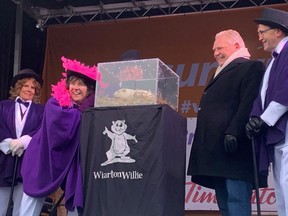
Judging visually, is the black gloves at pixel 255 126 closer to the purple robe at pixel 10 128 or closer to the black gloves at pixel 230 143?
the black gloves at pixel 230 143

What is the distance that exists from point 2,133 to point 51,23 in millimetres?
3092

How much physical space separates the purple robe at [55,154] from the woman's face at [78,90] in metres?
0.21

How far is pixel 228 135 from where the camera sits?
11.9ft

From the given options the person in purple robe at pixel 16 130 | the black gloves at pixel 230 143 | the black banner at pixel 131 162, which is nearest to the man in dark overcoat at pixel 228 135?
the black gloves at pixel 230 143

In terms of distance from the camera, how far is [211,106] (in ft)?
12.9

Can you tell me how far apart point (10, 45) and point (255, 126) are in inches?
175

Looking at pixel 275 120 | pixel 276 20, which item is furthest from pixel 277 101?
pixel 276 20

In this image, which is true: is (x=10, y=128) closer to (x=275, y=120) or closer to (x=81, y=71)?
(x=81, y=71)

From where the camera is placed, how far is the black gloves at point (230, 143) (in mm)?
3613

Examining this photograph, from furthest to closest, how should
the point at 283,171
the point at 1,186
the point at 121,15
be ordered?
the point at 121,15
the point at 1,186
the point at 283,171

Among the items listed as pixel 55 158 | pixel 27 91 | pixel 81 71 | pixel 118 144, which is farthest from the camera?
pixel 27 91

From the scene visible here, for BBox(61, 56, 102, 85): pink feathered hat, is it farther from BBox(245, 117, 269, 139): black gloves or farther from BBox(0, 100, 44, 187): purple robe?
BBox(245, 117, 269, 139): black gloves

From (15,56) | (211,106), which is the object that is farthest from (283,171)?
(15,56)

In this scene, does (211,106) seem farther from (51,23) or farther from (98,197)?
(51,23)
